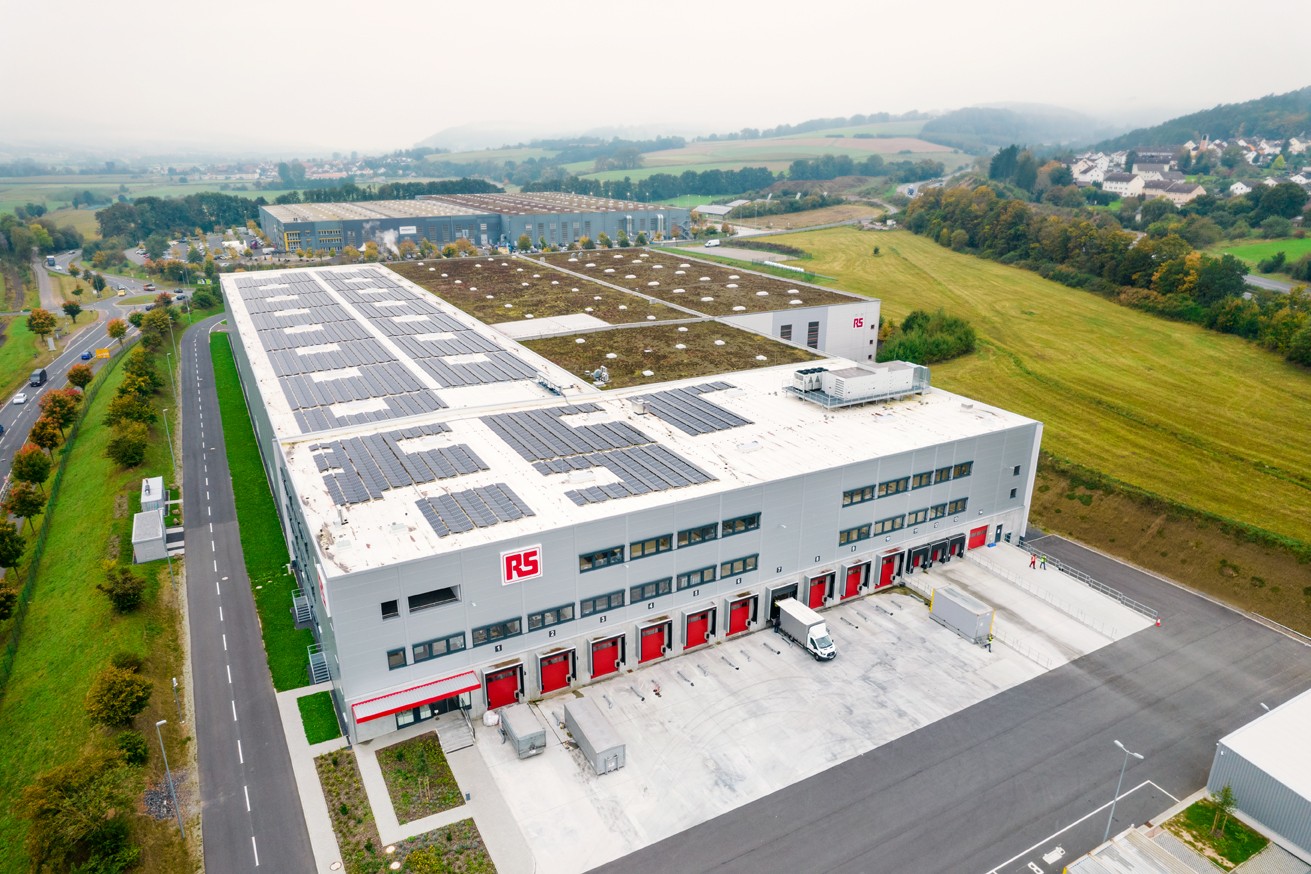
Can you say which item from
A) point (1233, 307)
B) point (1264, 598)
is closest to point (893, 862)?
point (1264, 598)

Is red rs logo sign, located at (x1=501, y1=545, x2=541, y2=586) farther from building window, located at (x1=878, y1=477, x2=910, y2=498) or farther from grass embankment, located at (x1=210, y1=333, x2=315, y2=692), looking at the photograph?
building window, located at (x1=878, y1=477, x2=910, y2=498)

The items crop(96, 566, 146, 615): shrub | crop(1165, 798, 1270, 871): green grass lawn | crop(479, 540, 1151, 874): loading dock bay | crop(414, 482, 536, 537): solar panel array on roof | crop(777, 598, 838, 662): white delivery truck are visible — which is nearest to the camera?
crop(1165, 798, 1270, 871): green grass lawn

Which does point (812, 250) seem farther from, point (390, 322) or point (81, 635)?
point (81, 635)

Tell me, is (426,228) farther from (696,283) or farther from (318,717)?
(318,717)

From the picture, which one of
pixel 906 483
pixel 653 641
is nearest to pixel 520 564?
pixel 653 641

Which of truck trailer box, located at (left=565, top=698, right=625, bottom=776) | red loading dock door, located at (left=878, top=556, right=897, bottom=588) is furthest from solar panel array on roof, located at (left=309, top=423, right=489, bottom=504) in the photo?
red loading dock door, located at (left=878, top=556, right=897, bottom=588)

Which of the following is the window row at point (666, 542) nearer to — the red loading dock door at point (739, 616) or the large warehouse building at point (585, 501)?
the large warehouse building at point (585, 501)

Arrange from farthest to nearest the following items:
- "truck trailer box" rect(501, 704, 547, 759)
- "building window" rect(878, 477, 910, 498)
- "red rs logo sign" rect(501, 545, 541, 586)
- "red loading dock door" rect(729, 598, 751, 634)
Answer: "building window" rect(878, 477, 910, 498) < "red loading dock door" rect(729, 598, 751, 634) < "red rs logo sign" rect(501, 545, 541, 586) < "truck trailer box" rect(501, 704, 547, 759)
